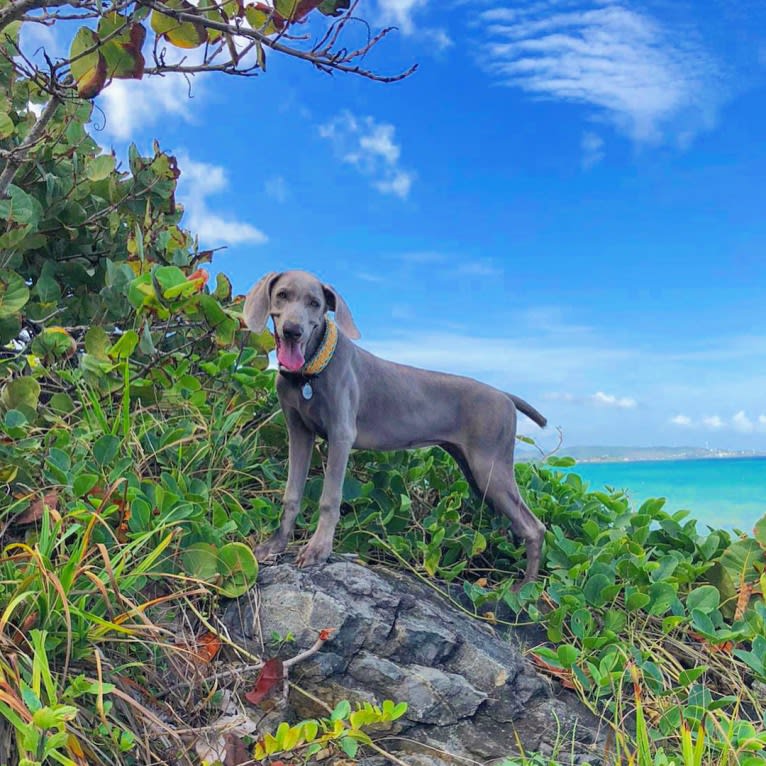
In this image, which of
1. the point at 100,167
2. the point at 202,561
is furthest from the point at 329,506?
the point at 100,167

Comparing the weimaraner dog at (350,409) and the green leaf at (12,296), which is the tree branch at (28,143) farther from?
the weimaraner dog at (350,409)

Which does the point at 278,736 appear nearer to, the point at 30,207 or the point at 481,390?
the point at 481,390

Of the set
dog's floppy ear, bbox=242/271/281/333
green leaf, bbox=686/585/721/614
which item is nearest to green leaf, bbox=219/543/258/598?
dog's floppy ear, bbox=242/271/281/333

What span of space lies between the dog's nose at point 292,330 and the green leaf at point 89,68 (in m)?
1.31

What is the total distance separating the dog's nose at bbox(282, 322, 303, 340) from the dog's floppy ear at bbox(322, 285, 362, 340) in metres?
0.35

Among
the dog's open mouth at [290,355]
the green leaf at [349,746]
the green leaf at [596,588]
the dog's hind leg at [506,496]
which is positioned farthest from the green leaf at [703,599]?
the dog's open mouth at [290,355]

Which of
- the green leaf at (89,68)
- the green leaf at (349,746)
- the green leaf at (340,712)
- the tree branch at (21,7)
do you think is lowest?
the green leaf at (349,746)

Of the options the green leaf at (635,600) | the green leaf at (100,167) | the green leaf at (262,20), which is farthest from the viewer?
the green leaf at (100,167)

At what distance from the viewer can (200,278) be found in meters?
4.44

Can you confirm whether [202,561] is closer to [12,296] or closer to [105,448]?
[105,448]

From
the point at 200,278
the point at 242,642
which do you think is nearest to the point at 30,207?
the point at 200,278

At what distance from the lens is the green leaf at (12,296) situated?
15.5 ft

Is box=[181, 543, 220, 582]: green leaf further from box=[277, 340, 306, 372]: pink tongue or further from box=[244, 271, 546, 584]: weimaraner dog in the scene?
box=[277, 340, 306, 372]: pink tongue

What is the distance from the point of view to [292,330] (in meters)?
3.84
